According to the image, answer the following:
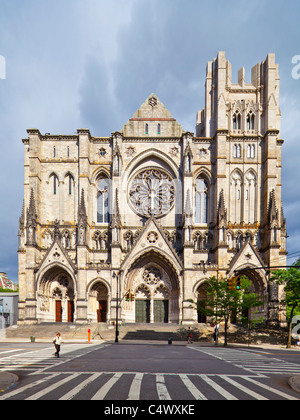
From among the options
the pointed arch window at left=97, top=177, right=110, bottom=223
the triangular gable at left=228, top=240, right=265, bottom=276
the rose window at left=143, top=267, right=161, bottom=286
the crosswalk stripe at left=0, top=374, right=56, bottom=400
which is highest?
the pointed arch window at left=97, top=177, right=110, bottom=223

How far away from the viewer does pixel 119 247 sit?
4050 cm

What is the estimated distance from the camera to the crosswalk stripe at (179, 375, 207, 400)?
365 inches

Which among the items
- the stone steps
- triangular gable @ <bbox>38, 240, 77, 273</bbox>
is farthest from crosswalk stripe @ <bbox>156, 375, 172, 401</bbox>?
triangular gable @ <bbox>38, 240, 77, 273</bbox>

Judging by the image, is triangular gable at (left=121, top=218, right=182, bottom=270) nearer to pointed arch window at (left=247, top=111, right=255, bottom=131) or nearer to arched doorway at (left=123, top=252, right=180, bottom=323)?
arched doorway at (left=123, top=252, right=180, bottom=323)

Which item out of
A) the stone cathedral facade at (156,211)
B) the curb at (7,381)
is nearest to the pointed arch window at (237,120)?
the stone cathedral facade at (156,211)

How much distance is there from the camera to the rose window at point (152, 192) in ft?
149

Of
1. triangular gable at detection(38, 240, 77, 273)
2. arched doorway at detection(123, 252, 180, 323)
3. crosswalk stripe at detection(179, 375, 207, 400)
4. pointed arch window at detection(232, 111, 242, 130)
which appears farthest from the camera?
pointed arch window at detection(232, 111, 242, 130)

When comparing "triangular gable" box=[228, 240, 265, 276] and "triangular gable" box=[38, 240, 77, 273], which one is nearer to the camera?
"triangular gable" box=[38, 240, 77, 273]

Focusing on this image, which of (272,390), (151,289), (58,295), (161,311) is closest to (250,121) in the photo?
(151,289)

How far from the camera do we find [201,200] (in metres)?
45.5

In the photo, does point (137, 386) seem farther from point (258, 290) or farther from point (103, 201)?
point (103, 201)

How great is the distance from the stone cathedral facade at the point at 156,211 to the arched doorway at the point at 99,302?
122 mm

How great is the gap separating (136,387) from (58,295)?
34.4 m

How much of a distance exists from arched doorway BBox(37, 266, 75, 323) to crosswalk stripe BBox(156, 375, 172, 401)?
31436 millimetres
